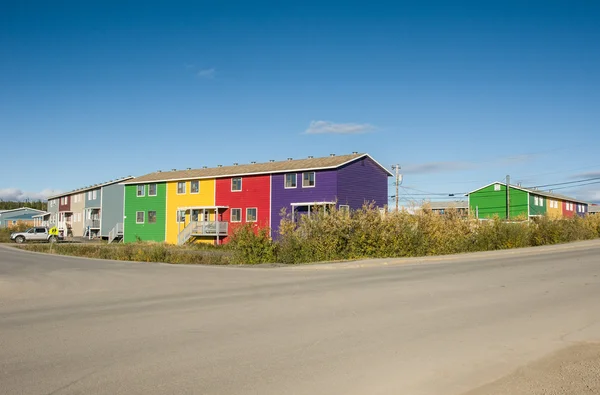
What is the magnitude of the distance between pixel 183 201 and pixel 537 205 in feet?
139

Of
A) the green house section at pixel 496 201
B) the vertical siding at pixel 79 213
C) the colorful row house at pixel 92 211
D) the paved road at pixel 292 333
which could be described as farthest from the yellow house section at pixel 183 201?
the paved road at pixel 292 333

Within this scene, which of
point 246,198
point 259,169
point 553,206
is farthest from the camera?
point 553,206

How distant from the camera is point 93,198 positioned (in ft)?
220

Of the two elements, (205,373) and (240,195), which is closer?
(205,373)

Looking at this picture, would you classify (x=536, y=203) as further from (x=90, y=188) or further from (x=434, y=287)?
(x=434, y=287)

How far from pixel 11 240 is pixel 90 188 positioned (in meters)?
11.3

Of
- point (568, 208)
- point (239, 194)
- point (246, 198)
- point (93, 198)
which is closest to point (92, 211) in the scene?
point (93, 198)

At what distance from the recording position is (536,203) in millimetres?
67062

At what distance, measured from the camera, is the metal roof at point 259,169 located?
139 ft

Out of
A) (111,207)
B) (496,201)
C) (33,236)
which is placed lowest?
(33,236)

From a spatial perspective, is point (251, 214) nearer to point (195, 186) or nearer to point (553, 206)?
point (195, 186)

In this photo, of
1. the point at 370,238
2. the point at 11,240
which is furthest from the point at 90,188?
the point at 370,238

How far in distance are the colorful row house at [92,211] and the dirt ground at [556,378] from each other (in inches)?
2217

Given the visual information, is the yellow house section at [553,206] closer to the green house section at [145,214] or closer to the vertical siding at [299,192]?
the vertical siding at [299,192]
